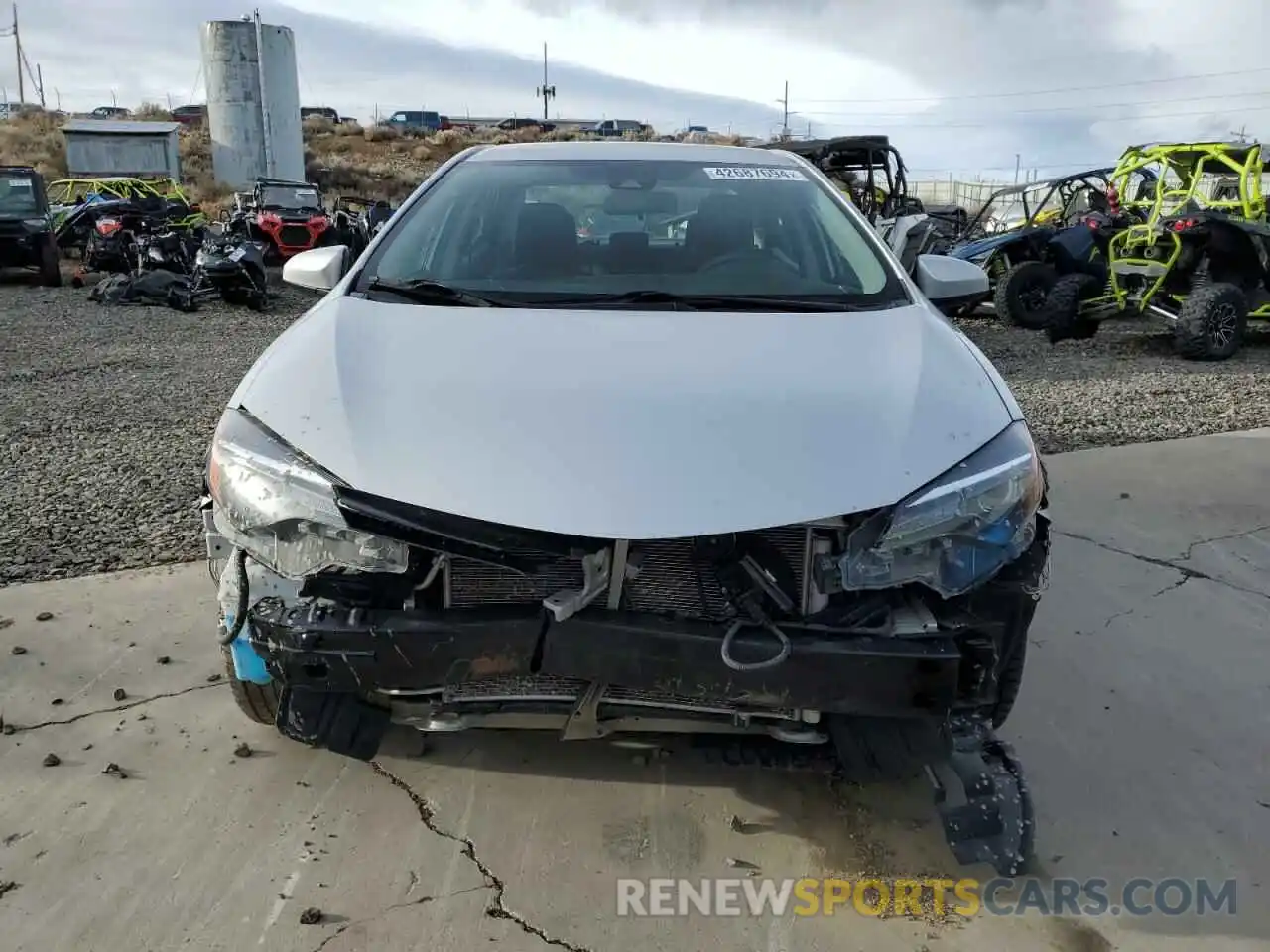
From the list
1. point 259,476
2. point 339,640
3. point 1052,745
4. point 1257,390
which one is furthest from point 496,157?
point 1257,390

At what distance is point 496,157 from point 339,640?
218cm

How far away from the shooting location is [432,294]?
268 centimetres

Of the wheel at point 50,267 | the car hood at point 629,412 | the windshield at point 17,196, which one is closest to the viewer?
the car hood at point 629,412

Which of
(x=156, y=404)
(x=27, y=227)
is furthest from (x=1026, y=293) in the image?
(x=27, y=227)

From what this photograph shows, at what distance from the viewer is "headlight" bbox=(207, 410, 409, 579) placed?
6.33 ft

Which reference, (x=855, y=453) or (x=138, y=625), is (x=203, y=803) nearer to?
(x=138, y=625)

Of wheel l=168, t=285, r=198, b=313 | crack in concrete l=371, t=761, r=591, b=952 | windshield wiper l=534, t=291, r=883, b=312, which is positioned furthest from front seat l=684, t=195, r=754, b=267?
wheel l=168, t=285, r=198, b=313

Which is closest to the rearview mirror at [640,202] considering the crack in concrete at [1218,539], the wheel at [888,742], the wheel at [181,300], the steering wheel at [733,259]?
the steering wheel at [733,259]

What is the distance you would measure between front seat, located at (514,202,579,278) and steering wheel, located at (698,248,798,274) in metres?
0.40

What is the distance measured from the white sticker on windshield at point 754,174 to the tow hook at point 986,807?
6.83ft

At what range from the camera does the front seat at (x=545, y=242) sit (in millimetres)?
2917

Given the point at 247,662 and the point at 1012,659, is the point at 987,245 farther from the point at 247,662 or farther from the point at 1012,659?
the point at 247,662

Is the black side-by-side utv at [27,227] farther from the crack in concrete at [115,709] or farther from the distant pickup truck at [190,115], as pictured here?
the distant pickup truck at [190,115]

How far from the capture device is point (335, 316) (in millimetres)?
2555
